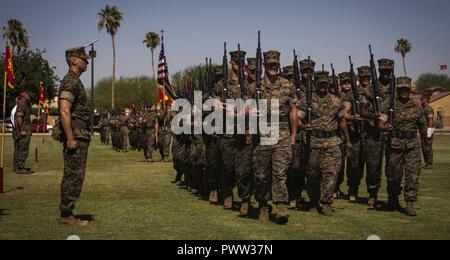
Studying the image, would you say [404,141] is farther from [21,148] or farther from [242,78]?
[21,148]

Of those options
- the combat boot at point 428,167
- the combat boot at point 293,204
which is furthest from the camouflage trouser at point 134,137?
the combat boot at point 293,204

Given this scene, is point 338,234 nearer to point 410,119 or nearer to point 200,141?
point 410,119

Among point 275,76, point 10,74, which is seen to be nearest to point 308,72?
point 275,76

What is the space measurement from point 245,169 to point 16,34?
235ft

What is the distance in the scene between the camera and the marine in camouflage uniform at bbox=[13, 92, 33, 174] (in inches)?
664

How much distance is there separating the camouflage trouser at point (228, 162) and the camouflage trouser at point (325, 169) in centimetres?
137

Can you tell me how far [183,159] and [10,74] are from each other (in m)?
5.55

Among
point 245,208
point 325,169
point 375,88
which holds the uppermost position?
point 375,88

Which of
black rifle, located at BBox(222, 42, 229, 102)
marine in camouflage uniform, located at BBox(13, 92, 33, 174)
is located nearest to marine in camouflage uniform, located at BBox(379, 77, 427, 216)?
black rifle, located at BBox(222, 42, 229, 102)

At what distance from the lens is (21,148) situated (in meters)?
17.2

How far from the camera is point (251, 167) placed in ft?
32.6

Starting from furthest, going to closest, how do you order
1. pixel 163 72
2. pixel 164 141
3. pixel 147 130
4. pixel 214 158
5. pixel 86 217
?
pixel 147 130 < pixel 164 141 < pixel 163 72 < pixel 214 158 < pixel 86 217

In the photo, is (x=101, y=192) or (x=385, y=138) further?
(x=101, y=192)

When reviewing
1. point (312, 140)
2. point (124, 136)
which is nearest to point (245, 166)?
point (312, 140)
